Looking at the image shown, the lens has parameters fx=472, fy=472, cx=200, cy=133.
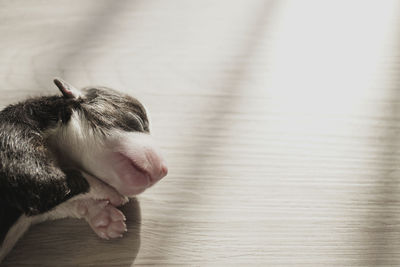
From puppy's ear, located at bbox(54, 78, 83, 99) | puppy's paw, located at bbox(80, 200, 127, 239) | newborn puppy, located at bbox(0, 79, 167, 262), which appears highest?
puppy's ear, located at bbox(54, 78, 83, 99)

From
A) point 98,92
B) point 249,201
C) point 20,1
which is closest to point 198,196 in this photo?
point 249,201

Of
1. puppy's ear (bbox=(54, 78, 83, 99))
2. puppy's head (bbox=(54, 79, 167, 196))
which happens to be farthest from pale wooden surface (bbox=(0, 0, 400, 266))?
puppy's ear (bbox=(54, 78, 83, 99))

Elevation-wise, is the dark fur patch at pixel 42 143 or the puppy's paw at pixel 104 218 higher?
the dark fur patch at pixel 42 143

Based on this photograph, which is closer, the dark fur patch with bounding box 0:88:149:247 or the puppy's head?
the dark fur patch with bounding box 0:88:149:247

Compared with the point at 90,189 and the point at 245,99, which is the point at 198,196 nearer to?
the point at 90,189

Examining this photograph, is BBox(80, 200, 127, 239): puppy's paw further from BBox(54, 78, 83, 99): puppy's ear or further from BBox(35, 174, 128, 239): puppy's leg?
BBox(54, 78, 83, 99): puppy's ear

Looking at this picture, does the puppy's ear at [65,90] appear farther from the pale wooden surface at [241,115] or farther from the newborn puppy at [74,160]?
the pale wooden surface at [241,115]

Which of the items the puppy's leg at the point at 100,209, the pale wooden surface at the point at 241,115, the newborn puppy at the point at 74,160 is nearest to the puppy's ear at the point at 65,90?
the newborn puppy at the point at 74,160
